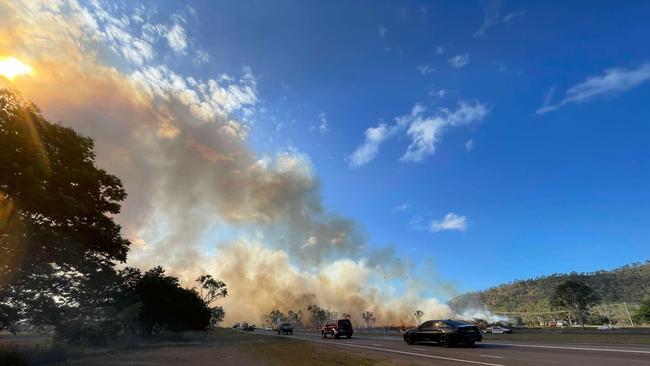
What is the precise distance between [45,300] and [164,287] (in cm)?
3141

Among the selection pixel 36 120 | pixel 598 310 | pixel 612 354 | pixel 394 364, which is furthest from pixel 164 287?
pixel 598 310

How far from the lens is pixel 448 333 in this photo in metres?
25.7

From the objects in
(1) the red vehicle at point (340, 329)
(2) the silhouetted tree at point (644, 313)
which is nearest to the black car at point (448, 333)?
(1) the red vehicle at point (340, 329)

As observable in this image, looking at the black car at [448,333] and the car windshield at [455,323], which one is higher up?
the car windshield at [455,323]

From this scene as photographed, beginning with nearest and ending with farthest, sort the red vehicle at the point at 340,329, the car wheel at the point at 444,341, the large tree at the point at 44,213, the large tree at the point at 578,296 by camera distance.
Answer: the large tree at the point at 44,213 < the car wheel at the point at 444,341 < the red vehicle at the point at 340,329 < the large tree at the point at 578,296

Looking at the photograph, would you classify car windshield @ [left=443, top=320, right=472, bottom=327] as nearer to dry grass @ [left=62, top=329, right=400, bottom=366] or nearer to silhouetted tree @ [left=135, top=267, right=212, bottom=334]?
dry grass @ [left=62, top=329, right=400, bottom=366]

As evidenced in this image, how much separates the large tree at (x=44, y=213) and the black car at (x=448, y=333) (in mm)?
22742

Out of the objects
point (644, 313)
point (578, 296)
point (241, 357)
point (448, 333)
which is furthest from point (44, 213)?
point (644, 313)

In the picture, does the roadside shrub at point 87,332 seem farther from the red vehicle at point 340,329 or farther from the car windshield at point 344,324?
the car windshield at point 344,324

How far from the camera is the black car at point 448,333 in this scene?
25.3 meters

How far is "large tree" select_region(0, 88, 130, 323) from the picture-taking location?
68.5ft

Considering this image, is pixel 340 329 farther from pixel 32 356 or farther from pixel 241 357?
pixel 32 356

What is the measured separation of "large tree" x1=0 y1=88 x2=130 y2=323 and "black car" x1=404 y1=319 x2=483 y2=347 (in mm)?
22742

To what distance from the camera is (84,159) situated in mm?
26891
